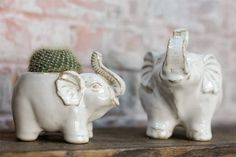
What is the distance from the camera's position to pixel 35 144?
869 mm

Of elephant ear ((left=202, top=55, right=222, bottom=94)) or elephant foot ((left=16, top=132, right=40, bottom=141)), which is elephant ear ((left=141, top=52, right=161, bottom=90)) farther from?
elephant foot ((left=16, top=132, right=40, bottom=141))

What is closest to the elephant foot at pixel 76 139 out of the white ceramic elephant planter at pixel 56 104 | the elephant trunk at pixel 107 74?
the white ceramic elephant planter at pixel 56 104

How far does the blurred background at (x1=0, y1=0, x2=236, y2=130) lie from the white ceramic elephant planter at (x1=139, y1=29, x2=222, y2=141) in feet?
0.92

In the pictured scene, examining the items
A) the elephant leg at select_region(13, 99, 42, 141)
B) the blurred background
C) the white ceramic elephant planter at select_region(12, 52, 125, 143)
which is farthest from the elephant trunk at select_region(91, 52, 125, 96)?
the blurred background

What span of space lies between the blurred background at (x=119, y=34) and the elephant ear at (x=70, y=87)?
31 centimetres

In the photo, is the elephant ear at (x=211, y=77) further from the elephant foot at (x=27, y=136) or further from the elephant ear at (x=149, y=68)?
the elephant foot at (x=27, y=136)

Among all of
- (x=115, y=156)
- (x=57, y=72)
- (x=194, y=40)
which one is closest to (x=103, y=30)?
(x=194, y=40)

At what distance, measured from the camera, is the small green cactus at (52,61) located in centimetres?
91

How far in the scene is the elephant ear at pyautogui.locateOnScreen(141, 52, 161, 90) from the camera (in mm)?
1045

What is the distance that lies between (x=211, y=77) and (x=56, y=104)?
35cm

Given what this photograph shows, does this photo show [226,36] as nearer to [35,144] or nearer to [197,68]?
[197,68]

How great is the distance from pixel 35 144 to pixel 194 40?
0.75 m

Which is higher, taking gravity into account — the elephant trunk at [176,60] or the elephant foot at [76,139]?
the elephant trunk at [176,60]

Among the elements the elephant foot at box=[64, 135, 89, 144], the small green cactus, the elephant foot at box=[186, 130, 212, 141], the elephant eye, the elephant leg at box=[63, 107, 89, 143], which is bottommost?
the elephant foot at box=[186, 130, 212, 141]
